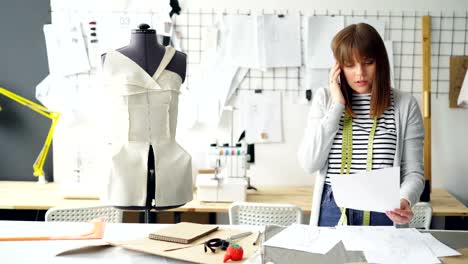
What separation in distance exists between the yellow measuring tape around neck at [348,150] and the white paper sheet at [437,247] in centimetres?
29

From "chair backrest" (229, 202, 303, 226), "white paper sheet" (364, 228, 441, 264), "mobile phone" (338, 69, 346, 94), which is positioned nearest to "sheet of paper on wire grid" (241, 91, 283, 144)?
"chair backrest" (229, 202, 303, 226)

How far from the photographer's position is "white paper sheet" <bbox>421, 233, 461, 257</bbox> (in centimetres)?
127

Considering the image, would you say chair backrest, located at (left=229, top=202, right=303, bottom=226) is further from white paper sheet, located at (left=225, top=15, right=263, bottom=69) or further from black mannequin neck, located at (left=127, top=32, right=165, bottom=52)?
white paper sheet, located at (left=225, top=15, right=263, bottom=69)

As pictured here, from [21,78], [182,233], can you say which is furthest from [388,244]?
[21,78]

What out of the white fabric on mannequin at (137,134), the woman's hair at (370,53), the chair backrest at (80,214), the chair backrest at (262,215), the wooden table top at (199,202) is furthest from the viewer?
the wooden table top at (199,202)

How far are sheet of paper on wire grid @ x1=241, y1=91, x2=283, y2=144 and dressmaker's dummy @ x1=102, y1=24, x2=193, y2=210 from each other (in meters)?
1.22

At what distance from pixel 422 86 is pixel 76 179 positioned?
7.60 feet

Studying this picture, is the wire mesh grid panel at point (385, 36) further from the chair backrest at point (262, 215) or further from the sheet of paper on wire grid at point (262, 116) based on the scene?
the chair backrest at point (262, 215)

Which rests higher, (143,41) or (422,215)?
(143,41)

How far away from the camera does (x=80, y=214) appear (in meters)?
2.09

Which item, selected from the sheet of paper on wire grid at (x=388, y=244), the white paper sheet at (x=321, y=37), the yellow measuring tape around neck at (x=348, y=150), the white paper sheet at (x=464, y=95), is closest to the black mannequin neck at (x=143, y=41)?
the yellow measuring tape around neck at (x=348, y=150)

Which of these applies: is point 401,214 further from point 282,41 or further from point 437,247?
point 282,41

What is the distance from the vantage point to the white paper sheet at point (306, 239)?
130 cm

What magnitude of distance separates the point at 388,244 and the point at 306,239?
9.4 inches
